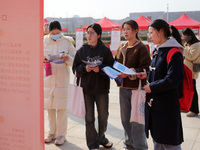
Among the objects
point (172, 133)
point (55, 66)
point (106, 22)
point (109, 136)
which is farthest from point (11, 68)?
point (106, 22)

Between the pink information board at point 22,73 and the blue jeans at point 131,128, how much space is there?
1969 mm

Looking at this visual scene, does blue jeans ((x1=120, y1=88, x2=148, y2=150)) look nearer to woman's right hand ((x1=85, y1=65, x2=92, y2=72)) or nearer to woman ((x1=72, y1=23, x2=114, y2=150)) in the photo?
woman ((x1=72, y1=23, x2=114, y2=150))

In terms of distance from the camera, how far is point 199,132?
5.02 m

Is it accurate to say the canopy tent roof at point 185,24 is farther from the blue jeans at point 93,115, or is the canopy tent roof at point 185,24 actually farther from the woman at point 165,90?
the woman at point 165,90

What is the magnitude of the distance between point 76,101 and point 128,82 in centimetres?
78

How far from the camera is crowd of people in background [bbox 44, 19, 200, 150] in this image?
2.81 metres

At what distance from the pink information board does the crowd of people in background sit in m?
1.27

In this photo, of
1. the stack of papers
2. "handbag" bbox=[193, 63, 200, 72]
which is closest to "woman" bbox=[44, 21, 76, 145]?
the stack of papers

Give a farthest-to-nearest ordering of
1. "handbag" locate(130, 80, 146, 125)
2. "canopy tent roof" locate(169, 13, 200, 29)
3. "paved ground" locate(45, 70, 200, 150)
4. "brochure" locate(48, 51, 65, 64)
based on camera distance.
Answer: "canopy tent roof" locate(169, 13, 200, 29) → "paved ground" locate(45, 70, 200, 150) → "brochure" locate(48, 51, 65, 64) → "handbag" locate(130, 80, 146, 125)

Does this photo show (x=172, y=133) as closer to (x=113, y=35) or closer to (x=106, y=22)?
(x=113, y=35)

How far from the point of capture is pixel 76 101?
3.93m

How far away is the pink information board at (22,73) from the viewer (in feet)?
6.50

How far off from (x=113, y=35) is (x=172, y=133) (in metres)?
12.9

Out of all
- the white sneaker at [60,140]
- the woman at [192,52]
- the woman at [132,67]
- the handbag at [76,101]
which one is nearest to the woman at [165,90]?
the woman at [132,67]
